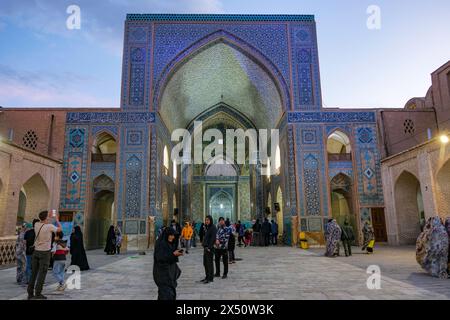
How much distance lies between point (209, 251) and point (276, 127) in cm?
1179

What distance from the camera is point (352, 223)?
14.3 metres

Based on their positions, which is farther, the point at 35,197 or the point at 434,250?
the point at 35,197

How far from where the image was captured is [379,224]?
1397 cm

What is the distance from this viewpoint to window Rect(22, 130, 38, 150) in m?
14.3

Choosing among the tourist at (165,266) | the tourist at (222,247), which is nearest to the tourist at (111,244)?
the tourist at (222,247)

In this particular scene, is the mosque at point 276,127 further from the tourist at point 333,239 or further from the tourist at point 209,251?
the tourist at point 209,251

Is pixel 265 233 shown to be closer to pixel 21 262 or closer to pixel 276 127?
pixel 276 127

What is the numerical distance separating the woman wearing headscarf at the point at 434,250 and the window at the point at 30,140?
13876 millimetres

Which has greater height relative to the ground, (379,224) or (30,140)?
(30,140)

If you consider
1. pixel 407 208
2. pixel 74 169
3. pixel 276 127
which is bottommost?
pixel 407 208

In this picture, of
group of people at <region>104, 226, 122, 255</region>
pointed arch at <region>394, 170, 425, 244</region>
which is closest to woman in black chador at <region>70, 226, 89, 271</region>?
group of people at <region>104, 226, 122, 255</region>

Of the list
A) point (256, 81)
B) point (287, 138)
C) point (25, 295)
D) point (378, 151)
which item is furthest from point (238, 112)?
point (25, 295)

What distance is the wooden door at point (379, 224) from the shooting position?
14.0 m

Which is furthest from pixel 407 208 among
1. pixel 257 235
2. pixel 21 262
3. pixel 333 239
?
pixel 21 262
